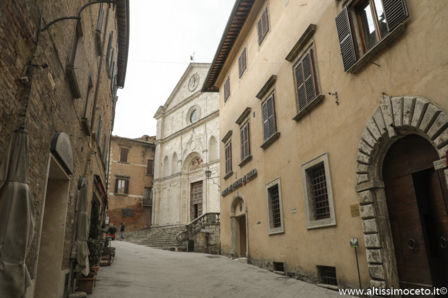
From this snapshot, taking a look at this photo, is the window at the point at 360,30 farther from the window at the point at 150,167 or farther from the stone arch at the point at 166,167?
the window at the point at 150,167

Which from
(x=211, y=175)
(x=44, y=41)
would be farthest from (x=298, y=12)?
(x=211, y=175)

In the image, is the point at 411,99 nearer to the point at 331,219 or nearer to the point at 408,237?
the point at 408,237

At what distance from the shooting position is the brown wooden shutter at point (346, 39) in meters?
6.95

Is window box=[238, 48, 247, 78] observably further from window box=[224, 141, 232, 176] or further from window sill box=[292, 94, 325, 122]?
window sill box=[292, 94, 325, 122]

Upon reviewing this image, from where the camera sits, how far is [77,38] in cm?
665

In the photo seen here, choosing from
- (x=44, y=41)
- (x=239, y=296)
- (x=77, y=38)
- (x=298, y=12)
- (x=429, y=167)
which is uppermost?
(x=298, y=12)

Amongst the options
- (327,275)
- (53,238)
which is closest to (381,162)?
(327,275)

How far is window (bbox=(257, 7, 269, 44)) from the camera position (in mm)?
12358

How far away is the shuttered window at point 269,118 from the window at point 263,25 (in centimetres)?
279

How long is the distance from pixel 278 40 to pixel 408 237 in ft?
25.1

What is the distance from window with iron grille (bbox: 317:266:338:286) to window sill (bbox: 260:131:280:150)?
4.30 metres

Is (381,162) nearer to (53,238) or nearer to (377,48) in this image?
(377,48)

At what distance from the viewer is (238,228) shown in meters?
15.1

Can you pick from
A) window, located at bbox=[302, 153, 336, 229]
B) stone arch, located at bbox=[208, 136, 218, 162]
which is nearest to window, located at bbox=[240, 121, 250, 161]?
window, located at bbox=[302, 153, 336, 229]
